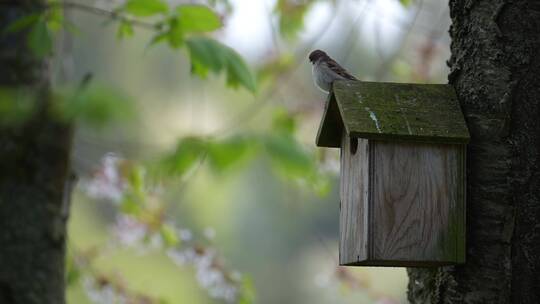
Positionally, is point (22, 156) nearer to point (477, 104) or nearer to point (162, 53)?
point (477, 104)

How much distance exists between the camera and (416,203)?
8.73 feet

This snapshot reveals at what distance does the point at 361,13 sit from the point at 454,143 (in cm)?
198

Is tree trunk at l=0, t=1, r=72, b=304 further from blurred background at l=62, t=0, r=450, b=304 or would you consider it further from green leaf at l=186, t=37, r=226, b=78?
green leaf at l=186, t=37, r=226, b=78

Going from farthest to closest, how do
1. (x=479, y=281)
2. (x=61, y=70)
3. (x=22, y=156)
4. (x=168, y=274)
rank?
(x=168, y=274) < (x=61, y=70) < (x=22, y=156) < (x=479, y=281)

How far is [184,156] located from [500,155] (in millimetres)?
1579

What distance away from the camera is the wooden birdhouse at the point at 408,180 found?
2627 mm

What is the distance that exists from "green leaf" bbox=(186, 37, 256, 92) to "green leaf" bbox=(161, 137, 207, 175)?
1.08 feet

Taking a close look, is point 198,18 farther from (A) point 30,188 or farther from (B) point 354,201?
(A) point 30,188

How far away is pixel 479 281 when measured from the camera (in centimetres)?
261

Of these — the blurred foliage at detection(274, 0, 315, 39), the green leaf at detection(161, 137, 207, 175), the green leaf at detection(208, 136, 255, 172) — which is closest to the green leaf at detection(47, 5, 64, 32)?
the green leaf at detection(161, 137, 207, 175)

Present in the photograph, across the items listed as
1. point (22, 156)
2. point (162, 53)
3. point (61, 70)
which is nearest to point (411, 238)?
point (22, 156)

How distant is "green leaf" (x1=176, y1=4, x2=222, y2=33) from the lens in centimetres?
340

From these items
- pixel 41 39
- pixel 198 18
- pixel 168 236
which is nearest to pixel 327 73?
pixel 198 18

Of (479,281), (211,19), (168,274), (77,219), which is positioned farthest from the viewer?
(168,274)
